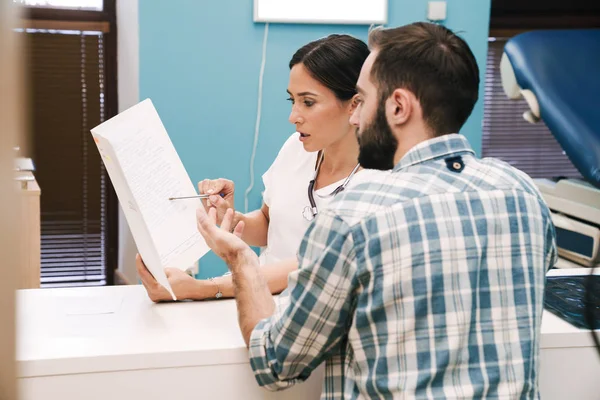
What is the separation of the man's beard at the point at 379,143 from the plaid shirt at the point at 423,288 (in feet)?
0.24

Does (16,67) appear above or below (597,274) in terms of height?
above

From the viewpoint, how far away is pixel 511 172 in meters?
1.12

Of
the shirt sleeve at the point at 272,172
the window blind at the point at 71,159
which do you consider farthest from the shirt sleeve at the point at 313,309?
the window blind at the point at 71,159

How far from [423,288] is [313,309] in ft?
0.52

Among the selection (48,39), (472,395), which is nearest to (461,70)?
(472,395)

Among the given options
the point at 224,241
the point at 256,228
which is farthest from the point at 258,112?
the point at 224,241

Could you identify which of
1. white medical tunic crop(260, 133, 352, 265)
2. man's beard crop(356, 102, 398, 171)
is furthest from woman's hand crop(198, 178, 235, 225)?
man's beard crop(356, 102, 398, 171)

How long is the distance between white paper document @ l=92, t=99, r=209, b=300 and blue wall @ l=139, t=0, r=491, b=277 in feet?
5.49

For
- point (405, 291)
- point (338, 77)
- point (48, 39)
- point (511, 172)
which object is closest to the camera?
point (405, 291)

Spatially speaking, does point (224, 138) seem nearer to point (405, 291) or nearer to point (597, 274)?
point (597, 274)

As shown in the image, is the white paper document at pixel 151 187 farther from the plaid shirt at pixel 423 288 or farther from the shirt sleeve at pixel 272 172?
the shirt sleeve at pixel 272 172

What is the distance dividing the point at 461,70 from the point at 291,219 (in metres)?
0.88

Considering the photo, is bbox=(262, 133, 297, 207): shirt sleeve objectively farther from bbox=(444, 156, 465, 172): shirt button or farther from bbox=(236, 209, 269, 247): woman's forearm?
bbox=(444, 156, 465, 172): shirt button

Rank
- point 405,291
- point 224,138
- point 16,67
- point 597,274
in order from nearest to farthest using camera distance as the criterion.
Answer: point 16,67
point 405,291
point 597,274
point 224,138
